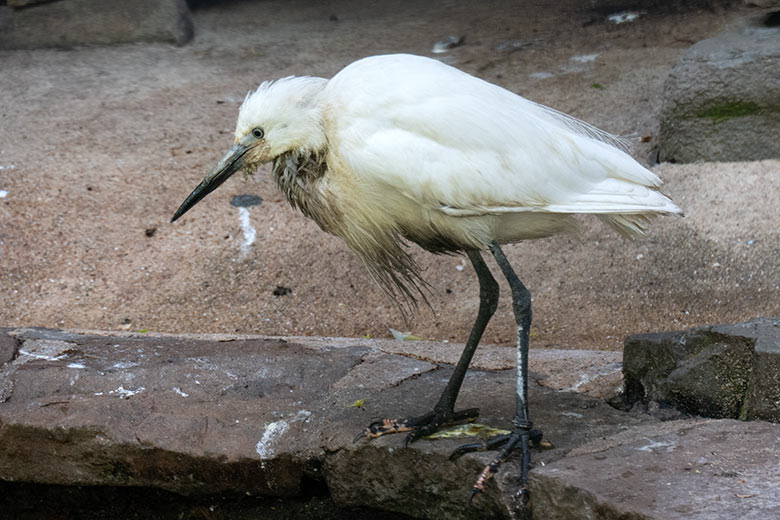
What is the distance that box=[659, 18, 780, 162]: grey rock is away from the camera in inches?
202

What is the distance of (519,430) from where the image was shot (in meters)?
2.62

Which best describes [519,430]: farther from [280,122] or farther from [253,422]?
[280,122]

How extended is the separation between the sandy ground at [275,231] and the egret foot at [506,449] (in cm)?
80

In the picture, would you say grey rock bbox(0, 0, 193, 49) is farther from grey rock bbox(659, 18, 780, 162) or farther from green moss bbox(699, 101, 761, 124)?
green moss bbox(699, 101, 761, 124)

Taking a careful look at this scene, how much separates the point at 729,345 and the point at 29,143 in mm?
4948

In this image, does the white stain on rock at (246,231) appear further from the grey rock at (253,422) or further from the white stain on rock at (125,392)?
the white stain on rock at (125,392)

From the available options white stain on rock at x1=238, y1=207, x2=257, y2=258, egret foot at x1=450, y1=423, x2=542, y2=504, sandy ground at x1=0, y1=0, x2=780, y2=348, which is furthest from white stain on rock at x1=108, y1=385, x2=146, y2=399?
white stain on rock at x1=238, y1=207, x2=257, y2=258

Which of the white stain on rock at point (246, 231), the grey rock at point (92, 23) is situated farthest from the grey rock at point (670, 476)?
the grey rock at point (92, 23)

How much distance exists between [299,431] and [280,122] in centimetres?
99

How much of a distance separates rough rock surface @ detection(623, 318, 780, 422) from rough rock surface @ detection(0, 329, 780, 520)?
0.15 m

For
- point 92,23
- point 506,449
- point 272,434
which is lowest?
point 272,434

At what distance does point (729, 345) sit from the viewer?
2799mm

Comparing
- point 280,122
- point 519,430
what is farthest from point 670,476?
point 280,122

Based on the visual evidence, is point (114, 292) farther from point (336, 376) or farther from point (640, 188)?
point (640, 188)
